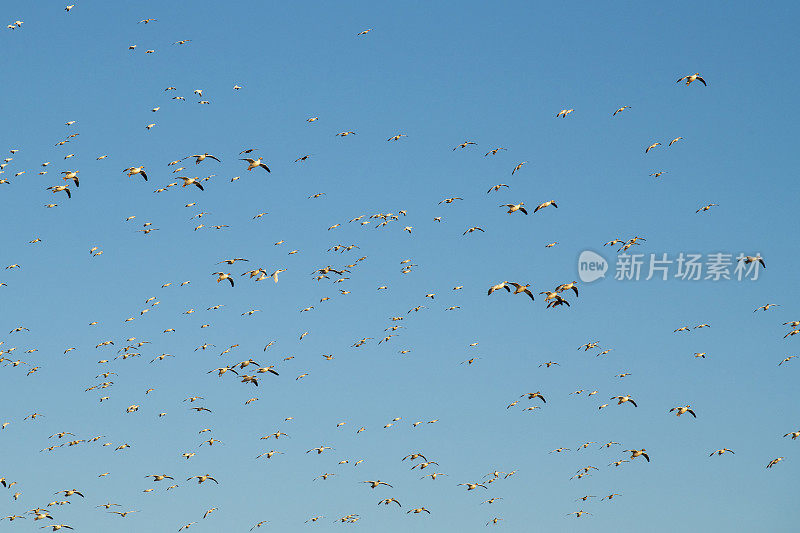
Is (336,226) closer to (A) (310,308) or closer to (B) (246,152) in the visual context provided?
(A) (310,308)

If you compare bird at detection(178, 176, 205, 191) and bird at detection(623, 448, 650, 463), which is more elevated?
bird at detection(178, 176, 205, 191)

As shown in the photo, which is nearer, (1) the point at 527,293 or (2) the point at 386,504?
(1) the point at 527,293

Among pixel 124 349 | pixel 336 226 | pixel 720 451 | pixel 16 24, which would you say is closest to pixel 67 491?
pixel 124 349

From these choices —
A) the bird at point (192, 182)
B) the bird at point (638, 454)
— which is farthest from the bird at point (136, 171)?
the bird at point (638, 454)

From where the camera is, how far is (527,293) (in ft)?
241

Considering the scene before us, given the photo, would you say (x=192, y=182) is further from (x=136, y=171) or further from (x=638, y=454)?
(x=638, y=454)

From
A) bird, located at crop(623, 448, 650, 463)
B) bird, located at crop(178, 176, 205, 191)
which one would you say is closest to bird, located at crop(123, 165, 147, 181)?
bird, located at crop(178, 176, 205, 191)

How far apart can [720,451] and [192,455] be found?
143 feet

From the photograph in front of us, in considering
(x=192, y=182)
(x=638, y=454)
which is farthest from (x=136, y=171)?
(x=638, y=454)

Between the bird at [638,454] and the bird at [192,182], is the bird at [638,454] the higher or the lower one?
the lower one

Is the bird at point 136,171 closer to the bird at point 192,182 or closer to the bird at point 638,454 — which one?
the bird at point 192,182

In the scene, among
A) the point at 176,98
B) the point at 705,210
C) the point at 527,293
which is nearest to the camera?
the point at 527,293

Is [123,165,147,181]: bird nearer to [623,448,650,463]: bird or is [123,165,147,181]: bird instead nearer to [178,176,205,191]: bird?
[178,176,205,191]: bird

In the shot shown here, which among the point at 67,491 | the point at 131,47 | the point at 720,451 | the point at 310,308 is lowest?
the point at 67,491
